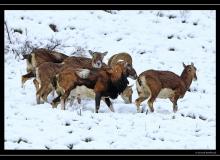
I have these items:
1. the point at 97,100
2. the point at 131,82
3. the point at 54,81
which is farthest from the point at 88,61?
the point at 97,100

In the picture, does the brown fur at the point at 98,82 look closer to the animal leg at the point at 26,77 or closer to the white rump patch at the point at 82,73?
the white rump patch at the point at 82,73

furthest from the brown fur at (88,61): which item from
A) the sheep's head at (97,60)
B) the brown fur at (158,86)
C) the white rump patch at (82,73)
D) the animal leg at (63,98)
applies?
the animal leg at (63,98)

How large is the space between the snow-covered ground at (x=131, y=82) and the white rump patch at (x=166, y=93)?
1.28ft

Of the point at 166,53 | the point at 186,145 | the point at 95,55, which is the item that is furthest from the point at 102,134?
the point at 166,53

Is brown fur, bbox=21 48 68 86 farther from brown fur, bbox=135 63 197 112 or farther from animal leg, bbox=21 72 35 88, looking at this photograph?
brown fur, bbox=135 63 197 112

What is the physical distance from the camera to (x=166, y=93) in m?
14.5

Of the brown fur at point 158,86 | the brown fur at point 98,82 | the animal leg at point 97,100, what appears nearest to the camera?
the animal leg at point 97,100

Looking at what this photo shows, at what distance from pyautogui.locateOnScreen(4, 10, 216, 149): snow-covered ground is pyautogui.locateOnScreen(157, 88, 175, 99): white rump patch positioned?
39 cm

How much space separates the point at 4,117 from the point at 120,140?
2679mm

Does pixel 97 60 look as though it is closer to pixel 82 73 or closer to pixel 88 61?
pixel 88 61

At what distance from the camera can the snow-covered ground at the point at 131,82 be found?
1169 cm

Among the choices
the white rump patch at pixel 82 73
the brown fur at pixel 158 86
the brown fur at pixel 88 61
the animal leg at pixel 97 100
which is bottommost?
the animal leg at pixel 97 100

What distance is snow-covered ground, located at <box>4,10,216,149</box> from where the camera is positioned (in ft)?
38.3

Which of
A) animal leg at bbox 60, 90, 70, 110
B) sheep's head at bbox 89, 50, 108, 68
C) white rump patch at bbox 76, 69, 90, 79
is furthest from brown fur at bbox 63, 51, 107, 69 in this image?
animal leg at bbox 60, 90, 70, 110
